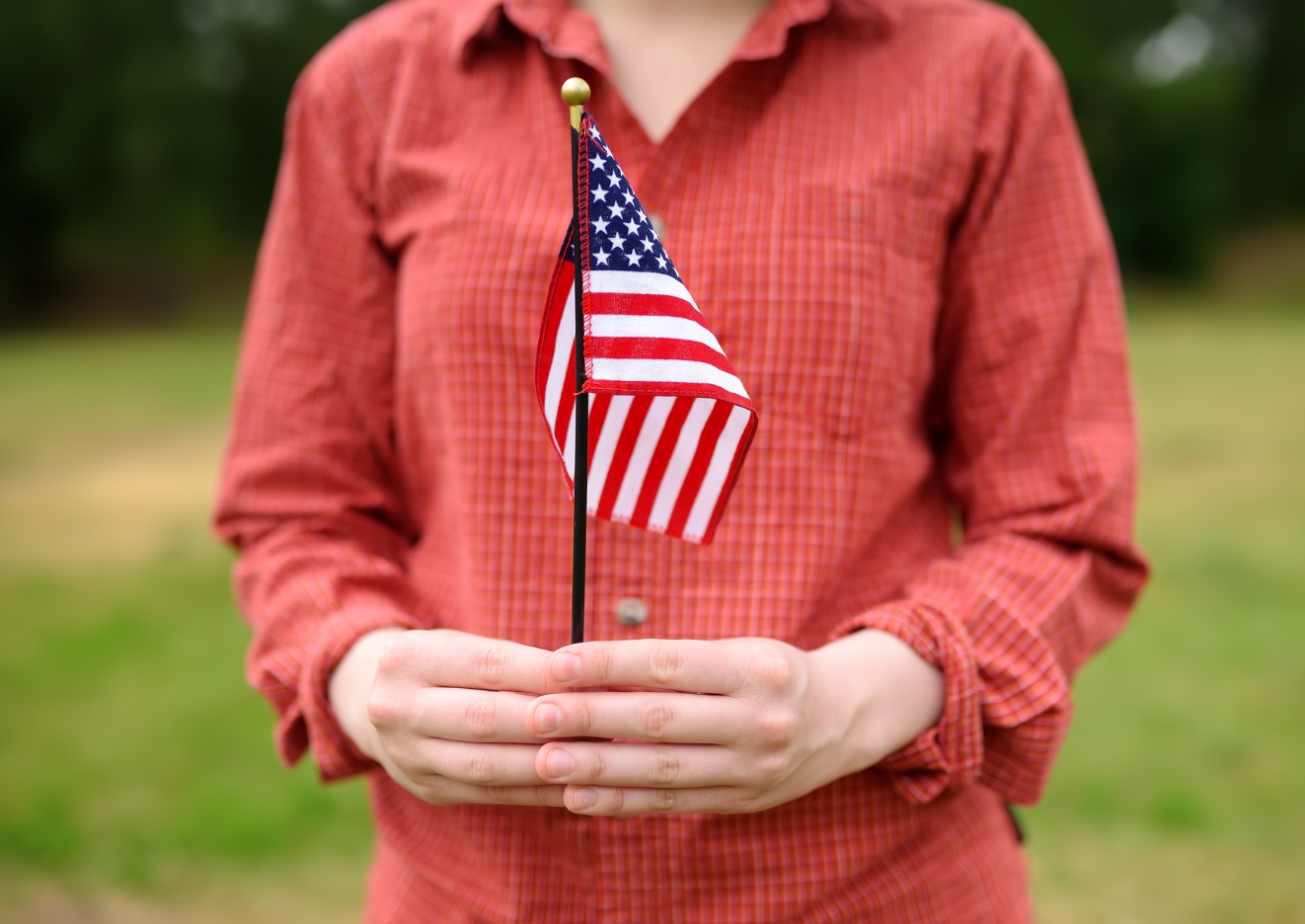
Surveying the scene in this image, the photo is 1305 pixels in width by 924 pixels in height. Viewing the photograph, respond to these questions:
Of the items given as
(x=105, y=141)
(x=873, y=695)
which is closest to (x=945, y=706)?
(x=873, y=695)

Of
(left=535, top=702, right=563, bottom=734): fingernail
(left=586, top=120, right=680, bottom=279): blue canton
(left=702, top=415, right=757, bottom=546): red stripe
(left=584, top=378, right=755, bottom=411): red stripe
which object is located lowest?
(left=535, top=702, right=563, bottom=734): fingernail

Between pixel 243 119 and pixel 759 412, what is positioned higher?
pixel 759 412

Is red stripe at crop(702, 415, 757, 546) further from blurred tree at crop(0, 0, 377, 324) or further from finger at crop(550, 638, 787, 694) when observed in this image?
blurred tree at crop(0, 0, 377, 324)

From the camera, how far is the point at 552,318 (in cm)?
94

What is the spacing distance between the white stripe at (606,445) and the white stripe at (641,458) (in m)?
0.02

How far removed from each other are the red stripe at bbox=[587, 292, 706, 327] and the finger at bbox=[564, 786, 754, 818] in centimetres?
37

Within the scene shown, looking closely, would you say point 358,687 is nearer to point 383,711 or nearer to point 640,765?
point 383,711

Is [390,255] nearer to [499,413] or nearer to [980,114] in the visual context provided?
[499,413]

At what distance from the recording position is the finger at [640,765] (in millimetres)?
917

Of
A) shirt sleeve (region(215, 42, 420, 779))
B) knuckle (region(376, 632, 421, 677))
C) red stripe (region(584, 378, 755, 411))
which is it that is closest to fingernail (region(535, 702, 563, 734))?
knuckle (region(376, 632, 421, 677))

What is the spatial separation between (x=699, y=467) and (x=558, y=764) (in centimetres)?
27

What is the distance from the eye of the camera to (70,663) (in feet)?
16.0

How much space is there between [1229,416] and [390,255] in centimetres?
899

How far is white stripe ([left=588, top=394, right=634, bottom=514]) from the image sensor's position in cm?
98
